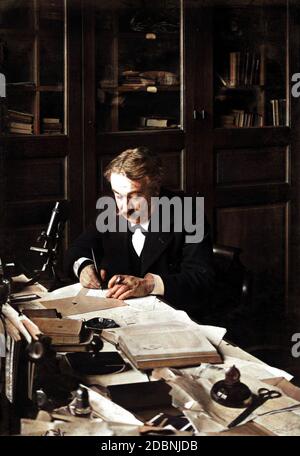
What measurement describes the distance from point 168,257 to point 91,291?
49 centimetres

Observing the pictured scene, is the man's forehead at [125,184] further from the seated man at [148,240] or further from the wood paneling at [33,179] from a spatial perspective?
the wood paneling at [33,179]

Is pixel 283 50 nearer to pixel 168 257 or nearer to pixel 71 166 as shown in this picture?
pixel 71 166

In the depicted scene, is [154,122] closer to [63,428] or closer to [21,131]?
[21,131]

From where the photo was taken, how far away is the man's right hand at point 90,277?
8.27 feet

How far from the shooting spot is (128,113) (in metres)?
4.04

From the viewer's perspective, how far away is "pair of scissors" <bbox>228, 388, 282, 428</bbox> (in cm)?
147

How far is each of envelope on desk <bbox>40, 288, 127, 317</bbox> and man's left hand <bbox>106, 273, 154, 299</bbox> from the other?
1.1 inches

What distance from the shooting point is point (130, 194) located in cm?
273

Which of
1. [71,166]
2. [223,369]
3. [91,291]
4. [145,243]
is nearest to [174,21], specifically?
[71,166]

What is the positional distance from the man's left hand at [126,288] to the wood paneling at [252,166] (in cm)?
193

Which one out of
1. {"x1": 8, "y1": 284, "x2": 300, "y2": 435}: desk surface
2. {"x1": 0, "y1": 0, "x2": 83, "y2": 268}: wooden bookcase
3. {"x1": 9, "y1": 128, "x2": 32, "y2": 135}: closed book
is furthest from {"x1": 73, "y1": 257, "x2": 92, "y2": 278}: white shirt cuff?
{"x1": 9, "y1": 128, "x2": 32, "y2": 135}: closed book

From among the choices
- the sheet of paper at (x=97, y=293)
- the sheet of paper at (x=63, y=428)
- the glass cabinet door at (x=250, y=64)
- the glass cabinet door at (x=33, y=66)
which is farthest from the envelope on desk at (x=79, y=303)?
the glass cabinet door at (x=250, y=64)

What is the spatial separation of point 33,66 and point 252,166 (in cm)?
150

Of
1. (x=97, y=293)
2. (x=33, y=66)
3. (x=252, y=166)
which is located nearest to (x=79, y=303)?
(x=97, y=293)
